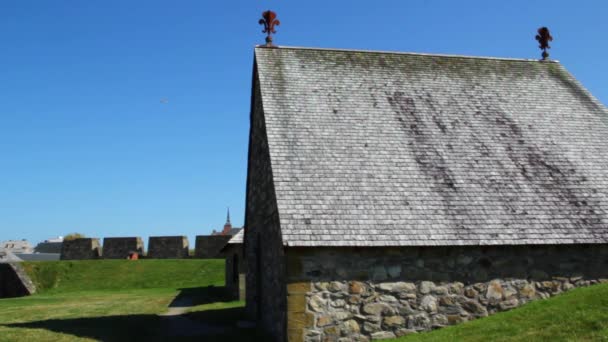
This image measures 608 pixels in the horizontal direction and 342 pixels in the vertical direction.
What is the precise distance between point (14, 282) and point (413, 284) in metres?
28.1

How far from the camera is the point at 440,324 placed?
11.3 metres

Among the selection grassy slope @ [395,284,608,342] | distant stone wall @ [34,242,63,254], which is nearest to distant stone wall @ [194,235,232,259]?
grassy slope @ [395,284,608,342]

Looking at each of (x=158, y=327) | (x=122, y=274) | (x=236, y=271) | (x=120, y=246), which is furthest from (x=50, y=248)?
(x=158, y=327)

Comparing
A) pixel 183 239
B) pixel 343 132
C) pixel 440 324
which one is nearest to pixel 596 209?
pixel 440 324

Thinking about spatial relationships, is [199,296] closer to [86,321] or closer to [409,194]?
[86,321]

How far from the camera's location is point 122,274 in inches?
1289

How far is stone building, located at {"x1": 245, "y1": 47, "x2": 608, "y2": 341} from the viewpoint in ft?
36.4

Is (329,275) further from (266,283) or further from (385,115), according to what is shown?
(385,115)

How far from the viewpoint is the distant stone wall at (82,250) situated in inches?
1467

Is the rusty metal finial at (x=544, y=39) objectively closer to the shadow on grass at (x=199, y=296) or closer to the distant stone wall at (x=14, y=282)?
the shadow on grass at (x=199, y=296)

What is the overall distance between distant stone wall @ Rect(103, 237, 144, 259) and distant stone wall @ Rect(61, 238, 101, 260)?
967mm

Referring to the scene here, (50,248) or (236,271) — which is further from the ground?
(50,248)

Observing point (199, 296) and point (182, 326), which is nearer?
point (182, 326)

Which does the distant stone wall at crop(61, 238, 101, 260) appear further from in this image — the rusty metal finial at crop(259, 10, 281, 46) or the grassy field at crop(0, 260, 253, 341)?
the rusty metal finial at crop(259, 10, 281, 46)
